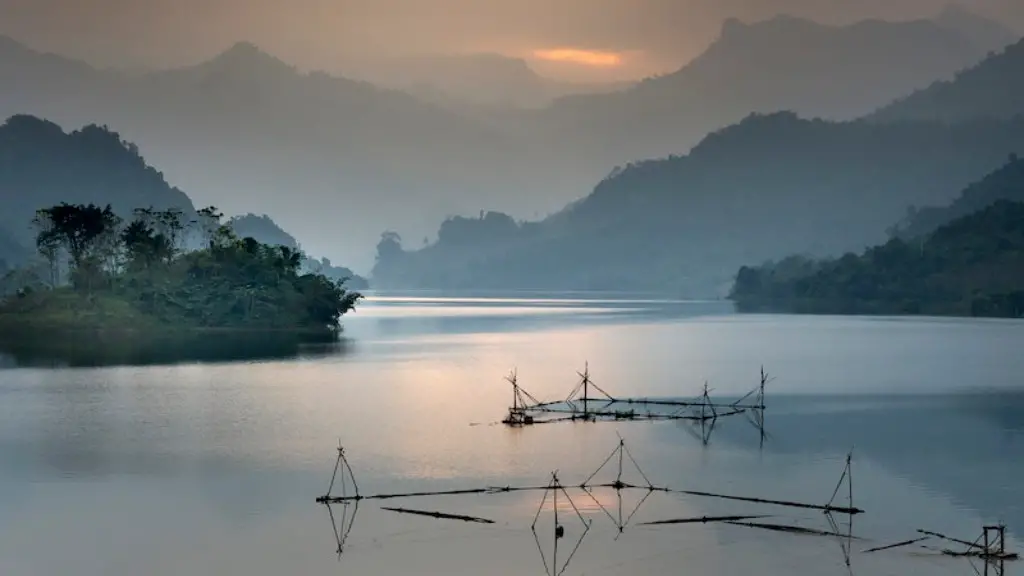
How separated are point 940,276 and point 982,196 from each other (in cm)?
5345

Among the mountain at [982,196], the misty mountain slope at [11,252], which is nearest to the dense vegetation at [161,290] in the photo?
the misty mountain slope at [11,252]

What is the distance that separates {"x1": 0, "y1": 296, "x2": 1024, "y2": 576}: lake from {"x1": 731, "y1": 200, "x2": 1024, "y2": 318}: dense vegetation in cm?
5933

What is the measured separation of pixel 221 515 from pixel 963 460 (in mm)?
19020

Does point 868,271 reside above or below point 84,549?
above

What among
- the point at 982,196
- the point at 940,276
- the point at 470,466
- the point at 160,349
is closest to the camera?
the point at 470,466

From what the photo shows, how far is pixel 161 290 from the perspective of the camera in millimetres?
74750

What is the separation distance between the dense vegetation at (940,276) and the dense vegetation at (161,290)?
62.7 meters

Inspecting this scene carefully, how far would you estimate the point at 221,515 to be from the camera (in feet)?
76.7

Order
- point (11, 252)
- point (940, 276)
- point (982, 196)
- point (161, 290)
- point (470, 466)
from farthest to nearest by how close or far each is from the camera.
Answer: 1. point (982, 196)
2. point (11, 252)
3. point (940, 276)
4. point (161, 290)
5. point (470, 466)

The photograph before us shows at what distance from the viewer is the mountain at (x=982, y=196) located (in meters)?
163

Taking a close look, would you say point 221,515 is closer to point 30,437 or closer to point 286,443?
point 286,443

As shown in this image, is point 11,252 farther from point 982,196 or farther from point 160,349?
point 982,196

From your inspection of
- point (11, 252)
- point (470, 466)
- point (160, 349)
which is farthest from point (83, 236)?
point (11, 252)

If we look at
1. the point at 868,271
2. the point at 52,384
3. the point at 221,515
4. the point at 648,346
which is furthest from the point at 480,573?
the point at 868,271
